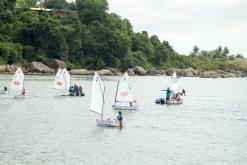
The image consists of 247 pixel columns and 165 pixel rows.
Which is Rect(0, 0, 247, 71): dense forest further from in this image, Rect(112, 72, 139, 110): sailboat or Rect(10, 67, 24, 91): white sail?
Rect(112, 72, 139, 110): sailboat

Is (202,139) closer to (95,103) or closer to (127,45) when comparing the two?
(95,103)

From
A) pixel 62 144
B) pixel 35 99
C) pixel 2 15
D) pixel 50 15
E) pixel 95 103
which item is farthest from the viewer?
pixel 50 15

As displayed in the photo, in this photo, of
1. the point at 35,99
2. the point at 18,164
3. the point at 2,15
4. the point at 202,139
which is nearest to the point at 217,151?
the point at 202,139

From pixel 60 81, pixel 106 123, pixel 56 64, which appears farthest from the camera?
pixel 56 64

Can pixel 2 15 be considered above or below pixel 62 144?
above

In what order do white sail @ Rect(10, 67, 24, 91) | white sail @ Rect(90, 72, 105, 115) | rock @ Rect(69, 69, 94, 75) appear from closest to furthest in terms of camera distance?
white sail @ Rect(90, 72, 105, 115), white sail @ Rect(10, 67, 24, 91), rock @ Rect(69, 69, 94, 75)

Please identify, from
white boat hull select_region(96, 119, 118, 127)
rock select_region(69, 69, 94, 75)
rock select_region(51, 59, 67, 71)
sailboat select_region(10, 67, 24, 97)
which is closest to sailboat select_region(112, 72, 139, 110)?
→ white boat hull select_region(96, 119, 118, 127)

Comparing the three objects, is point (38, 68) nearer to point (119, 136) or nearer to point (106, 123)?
point (106, 123)

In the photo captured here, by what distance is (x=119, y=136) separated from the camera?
51812mm

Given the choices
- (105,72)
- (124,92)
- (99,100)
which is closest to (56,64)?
(105,72)

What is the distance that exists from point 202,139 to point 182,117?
16996mm

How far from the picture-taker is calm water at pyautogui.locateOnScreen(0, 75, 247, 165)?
140 feet

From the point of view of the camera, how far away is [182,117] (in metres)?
69.9

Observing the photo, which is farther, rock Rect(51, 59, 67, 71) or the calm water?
rock Rect(51, 59, 67, 71)
